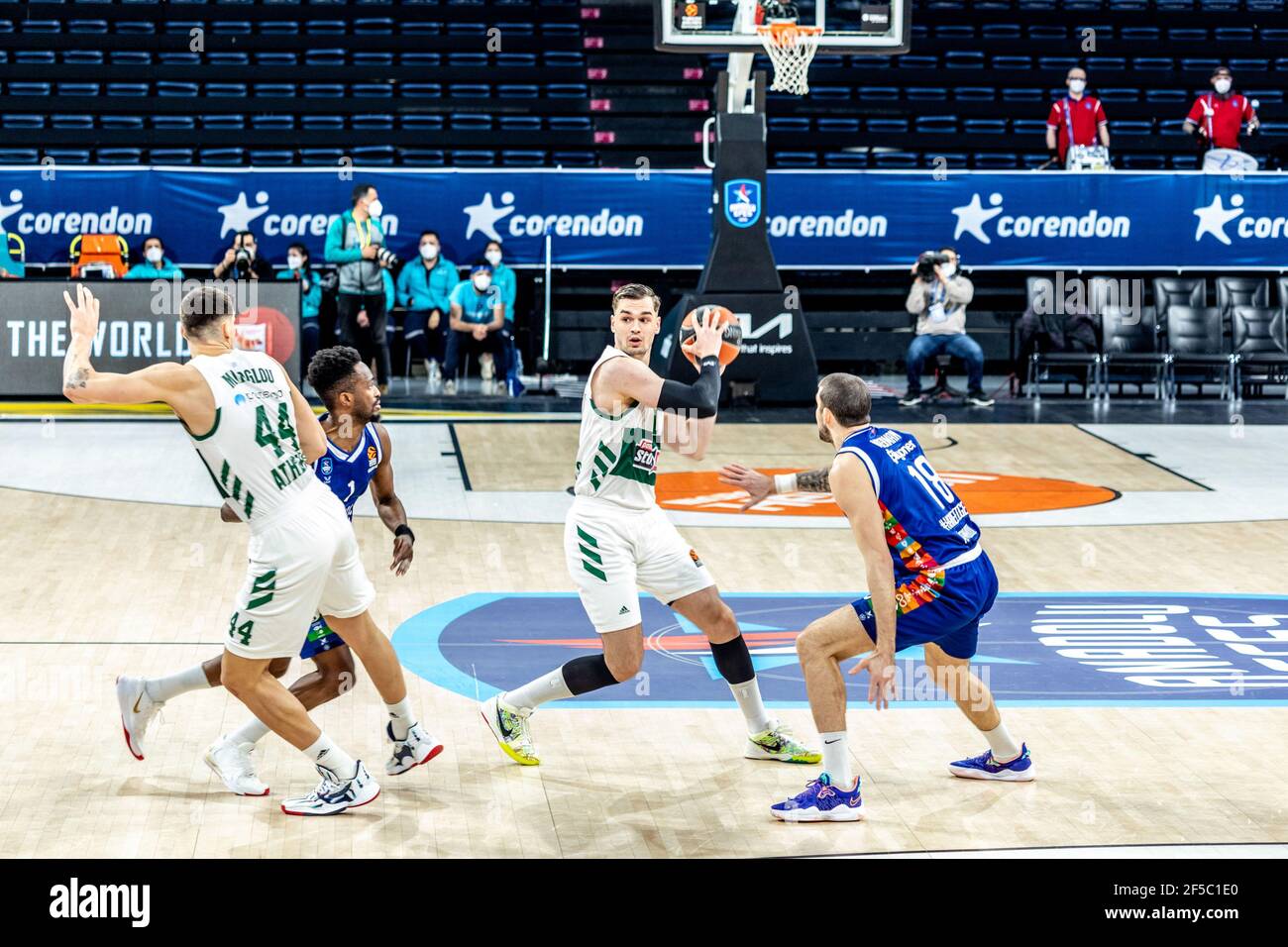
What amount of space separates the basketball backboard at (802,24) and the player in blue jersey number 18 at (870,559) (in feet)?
33.2

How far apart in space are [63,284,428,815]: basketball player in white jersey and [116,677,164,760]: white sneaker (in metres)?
0.73

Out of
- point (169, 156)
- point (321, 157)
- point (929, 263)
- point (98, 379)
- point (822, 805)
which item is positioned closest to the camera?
point (98, 379)

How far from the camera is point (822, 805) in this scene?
549 cm

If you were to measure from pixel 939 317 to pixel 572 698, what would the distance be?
34.0 ft

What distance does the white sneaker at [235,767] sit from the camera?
573cm

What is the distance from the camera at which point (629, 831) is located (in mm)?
5441

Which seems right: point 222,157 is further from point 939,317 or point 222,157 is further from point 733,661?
point 733,661

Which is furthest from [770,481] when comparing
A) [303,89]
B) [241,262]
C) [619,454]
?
[303,89]

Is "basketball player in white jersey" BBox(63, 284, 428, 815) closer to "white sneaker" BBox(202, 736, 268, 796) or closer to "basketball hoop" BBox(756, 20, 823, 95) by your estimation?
"white sneaker" BBox(202, 736, 268, 796)

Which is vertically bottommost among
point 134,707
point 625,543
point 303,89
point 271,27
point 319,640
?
point 134,707

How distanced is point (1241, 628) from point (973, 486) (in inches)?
163

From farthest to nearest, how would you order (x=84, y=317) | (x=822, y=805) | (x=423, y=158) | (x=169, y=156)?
1. (x=423, y=158)
2. (x=169, y=156)
3. (x=822, y=805)
4. (x=84, y=317)

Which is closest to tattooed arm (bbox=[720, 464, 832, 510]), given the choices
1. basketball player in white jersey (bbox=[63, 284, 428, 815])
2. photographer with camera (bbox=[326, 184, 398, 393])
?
basketball player in white jersey (bbox=[63, 284, 428, 815])

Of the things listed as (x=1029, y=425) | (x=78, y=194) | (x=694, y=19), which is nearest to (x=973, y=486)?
(x=1029, y=425)
